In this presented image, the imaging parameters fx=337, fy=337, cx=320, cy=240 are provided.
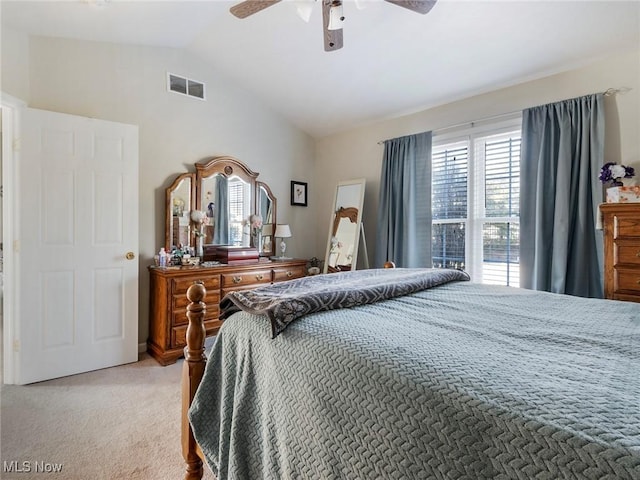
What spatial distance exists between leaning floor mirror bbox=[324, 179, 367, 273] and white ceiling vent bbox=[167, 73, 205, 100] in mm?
1914

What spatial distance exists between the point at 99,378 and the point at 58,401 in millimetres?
369

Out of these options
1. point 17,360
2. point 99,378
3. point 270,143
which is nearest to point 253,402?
point 99,378

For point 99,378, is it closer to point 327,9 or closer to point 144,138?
point 144,138

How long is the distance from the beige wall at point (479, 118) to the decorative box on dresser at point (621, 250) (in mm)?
603

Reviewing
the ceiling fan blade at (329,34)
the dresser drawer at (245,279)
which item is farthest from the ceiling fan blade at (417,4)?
the dresser drawer at (245,279)

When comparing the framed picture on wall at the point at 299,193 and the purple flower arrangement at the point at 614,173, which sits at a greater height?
the framed picture on wall at the point at 299,193

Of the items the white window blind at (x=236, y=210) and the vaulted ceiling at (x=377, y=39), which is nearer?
the vaulted ceiling at (x=377, y=39)

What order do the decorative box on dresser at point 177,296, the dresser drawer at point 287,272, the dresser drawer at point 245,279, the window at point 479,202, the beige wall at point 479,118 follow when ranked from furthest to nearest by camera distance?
the dresser drawer at point 287,272 → the dresser drawer at point 245,279 → the window at point 479,202 → the decorative box on dresser at point 177,296 → the beige wall at point 479,118

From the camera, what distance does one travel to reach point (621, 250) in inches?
85.1

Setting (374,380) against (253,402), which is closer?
(374,380)

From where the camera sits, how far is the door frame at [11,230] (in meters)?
2.51

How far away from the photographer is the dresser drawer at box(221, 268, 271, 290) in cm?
339

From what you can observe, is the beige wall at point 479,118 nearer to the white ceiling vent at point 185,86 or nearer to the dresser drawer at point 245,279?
the dresser drawer at point 245,279

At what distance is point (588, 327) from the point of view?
1.19 m
